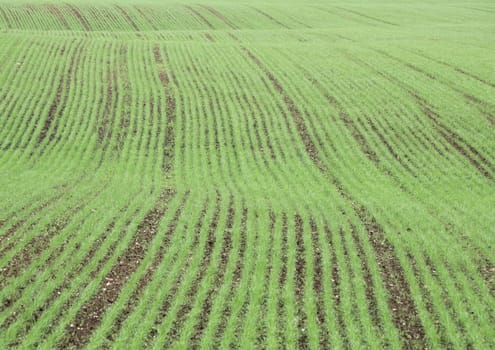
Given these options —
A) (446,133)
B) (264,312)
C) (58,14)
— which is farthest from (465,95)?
(58,14)

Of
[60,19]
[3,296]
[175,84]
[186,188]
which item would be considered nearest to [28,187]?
[186,188]

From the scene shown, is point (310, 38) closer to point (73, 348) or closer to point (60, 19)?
point (60, 19)

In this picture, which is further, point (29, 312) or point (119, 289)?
point (119, 289)

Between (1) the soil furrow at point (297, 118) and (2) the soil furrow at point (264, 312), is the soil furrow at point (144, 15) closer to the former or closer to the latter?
(1) the soil furrow at point (297, 118)

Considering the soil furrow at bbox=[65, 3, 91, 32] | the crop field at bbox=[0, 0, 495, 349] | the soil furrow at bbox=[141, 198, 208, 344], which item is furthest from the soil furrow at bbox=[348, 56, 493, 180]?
the soil furrow at bbox=[65, 3, 91, 32]

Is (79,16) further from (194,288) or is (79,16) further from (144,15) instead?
(194,288)

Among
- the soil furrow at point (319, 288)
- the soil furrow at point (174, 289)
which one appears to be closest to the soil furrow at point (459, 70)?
the soil furrow at point (319, 288)
